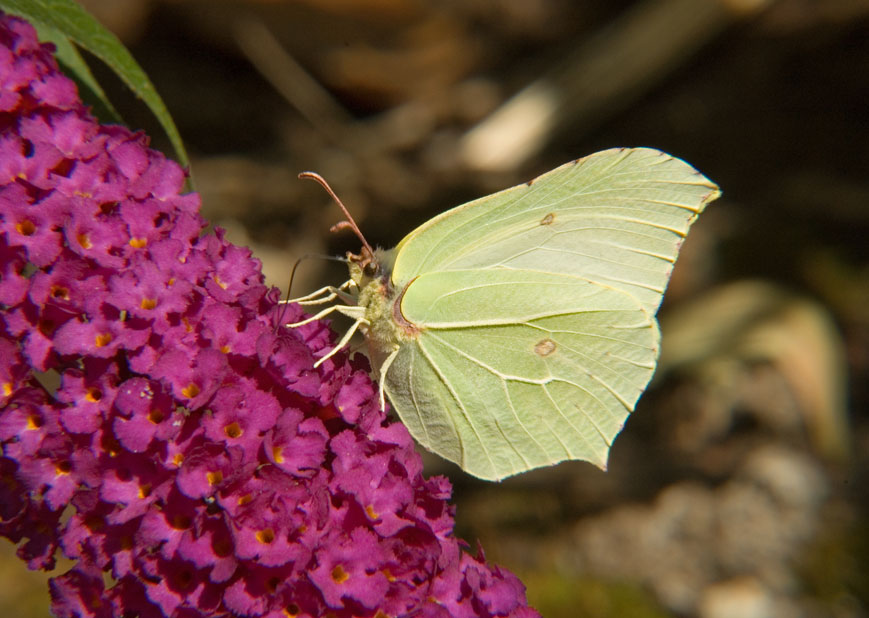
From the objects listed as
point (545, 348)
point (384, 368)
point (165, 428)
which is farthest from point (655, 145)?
point (165, 428)

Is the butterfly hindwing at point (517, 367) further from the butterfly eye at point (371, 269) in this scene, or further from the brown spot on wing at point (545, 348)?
the butterfly eye at point (371, 269)

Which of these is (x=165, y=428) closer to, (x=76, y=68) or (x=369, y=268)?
(x=369, y=268)

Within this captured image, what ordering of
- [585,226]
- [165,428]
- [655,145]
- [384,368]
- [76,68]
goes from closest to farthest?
1. [165,428]
2. [76,68]
3. [384,368]
4. [585,226]
5. [655,145]

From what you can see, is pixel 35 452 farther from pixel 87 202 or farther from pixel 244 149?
pixel 244 149

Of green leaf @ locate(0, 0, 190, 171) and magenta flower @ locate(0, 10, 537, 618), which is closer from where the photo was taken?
magenta flower @ locate(0, 10, 537, 618)

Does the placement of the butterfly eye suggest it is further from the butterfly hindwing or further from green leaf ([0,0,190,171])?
green leaf ([0,0,190,171])

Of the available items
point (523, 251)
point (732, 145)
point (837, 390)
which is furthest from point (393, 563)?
point (732, 145)

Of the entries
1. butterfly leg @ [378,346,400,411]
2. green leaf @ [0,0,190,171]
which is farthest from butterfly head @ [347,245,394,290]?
green leaf @ [0,0,190,171]
